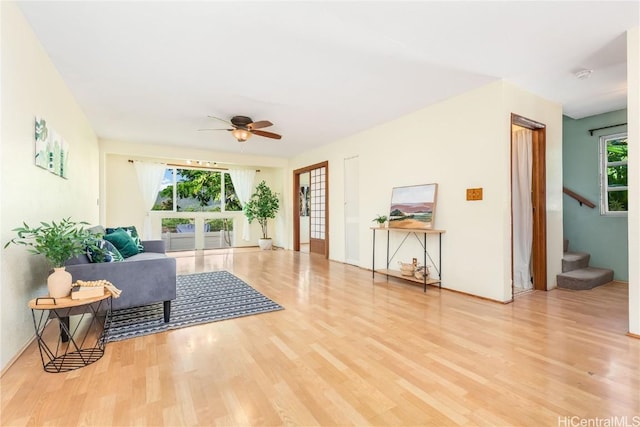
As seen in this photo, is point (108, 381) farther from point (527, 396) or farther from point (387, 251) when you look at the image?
point (387, 251)

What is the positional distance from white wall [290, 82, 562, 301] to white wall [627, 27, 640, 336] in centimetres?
103

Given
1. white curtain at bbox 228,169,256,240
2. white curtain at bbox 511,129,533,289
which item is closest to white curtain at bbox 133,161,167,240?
white curtain at bbox 228,169,256,240

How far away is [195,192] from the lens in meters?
8.20

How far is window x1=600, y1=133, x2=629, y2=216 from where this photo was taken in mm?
4438

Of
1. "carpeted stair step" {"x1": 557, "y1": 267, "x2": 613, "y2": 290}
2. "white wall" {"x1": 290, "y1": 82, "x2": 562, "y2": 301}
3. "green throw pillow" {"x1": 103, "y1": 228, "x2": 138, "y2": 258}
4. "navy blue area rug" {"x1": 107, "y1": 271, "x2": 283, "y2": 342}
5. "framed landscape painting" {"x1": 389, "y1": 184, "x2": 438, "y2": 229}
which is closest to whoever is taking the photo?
"navy blue area rug" {"x1": 107, "y1": 271, "x2": 283, "y2": 342}

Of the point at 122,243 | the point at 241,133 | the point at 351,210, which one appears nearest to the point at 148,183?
the point at 241,133

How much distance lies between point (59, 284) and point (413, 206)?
4.00 metres

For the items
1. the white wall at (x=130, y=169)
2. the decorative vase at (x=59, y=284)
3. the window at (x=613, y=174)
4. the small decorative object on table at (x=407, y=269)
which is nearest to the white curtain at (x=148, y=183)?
the white wall at (x=130, y=169)

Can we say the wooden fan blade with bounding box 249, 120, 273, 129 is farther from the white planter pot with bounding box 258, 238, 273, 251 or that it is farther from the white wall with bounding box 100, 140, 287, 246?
the white planter pot with bounding box 258, 238, 273, 251

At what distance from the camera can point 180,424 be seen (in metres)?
1.41

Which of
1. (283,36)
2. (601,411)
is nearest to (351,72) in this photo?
(283,36)

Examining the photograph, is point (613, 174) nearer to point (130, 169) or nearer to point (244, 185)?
point (244, 185)

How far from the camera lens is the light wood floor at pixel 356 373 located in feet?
4.89

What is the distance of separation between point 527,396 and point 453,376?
377 millimetres
